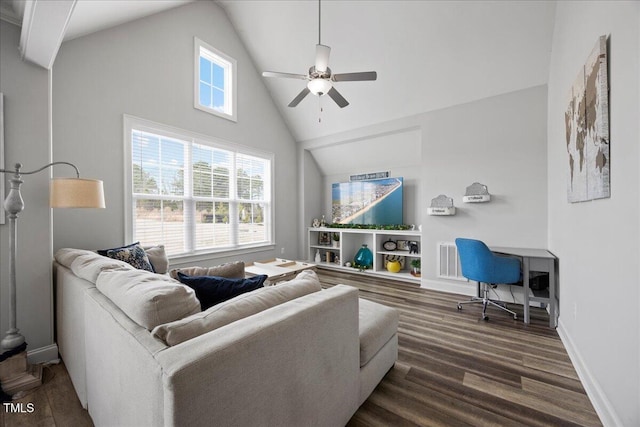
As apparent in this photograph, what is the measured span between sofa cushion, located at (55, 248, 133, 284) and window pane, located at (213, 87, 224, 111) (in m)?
2.94

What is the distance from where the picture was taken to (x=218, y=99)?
14.2ft

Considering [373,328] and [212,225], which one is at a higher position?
[212,225]

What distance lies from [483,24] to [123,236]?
16.3 ft

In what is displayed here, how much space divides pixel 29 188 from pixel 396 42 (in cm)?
426

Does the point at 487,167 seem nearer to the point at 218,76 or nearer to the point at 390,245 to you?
the point at 390,245

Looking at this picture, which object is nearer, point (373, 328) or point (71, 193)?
point (373, 328)

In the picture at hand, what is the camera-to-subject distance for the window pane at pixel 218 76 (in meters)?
4.31

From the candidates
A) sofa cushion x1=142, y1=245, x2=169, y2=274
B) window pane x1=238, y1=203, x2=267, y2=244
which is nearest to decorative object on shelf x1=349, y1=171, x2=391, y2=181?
window pane x1=238, y1=203, x2=267, y2=244

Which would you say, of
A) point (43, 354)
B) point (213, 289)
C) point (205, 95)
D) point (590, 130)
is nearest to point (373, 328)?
point (213, 289)

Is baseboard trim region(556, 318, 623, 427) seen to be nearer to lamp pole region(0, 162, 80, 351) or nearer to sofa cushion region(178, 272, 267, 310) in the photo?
sofa cushion region(178, 272, 267, 310)

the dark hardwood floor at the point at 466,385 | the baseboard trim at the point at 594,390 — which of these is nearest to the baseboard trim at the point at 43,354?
the dark hardwood floor at the point at 466,385

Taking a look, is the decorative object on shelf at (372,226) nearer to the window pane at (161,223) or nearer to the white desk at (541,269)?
the white desk at (541,269)

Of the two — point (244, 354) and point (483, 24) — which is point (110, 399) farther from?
point (483, 24)

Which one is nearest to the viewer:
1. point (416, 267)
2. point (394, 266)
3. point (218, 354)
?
point (218, 354)
